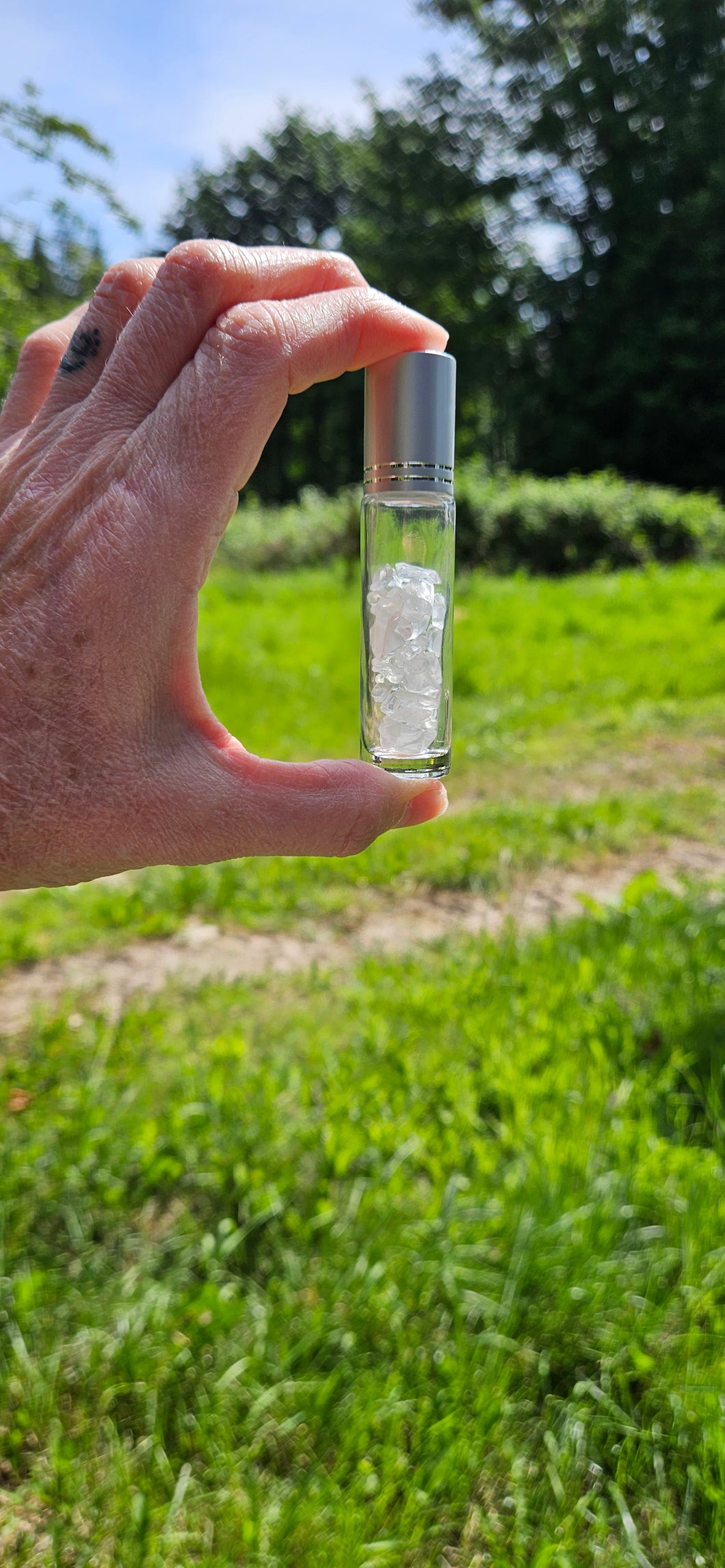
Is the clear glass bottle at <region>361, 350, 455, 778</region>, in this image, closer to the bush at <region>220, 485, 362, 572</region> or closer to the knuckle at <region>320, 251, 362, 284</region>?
the knuckle at <region>320, 251, 362, 284</region>

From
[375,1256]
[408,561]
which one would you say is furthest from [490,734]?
[408,561]

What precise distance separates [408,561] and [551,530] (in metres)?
12.7

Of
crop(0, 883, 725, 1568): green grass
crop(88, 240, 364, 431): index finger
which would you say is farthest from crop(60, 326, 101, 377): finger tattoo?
crop(0, 883, 725, 1568): green grass

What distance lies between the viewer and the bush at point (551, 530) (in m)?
13.5

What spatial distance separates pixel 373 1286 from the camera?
2221mm

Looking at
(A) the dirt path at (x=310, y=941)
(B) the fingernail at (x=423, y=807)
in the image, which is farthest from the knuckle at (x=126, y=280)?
(A) the dirt path at (x=310, y=941)

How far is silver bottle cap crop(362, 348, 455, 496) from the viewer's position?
1.37 meters

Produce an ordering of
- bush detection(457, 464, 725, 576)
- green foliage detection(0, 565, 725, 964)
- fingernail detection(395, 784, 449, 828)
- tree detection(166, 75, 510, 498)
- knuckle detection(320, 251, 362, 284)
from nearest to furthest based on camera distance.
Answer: knuckle detection(320, 251, 362, 284)
fingernail detection(395, 784, 449, 828)
green foliage detection(0, 565, 725, 964)
bush detection(457, 464, 725, 576)
tree detection(166, 75, 510, 498)

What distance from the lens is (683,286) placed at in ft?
79.9

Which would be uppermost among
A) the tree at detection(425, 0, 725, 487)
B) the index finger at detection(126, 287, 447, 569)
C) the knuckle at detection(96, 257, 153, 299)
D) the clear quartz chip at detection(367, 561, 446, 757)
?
the tree at detection(425, 0, 725, 487)

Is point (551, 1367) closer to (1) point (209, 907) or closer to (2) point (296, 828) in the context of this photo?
(2) point (296, 828)

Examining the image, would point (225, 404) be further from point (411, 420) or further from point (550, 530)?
point (550, 530)

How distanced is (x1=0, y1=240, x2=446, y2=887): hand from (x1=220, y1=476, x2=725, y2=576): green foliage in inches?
470

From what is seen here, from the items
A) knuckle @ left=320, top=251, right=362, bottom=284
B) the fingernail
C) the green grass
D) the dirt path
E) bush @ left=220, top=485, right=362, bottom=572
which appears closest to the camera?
knuckle @ left=320, top=251, right=362, bottom=284
